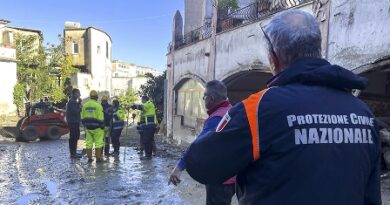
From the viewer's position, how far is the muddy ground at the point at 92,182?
6504 mm

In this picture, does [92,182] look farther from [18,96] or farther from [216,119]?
[18,96]

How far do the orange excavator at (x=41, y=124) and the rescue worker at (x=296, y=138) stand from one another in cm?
1539

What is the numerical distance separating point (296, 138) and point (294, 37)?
40 centimetres

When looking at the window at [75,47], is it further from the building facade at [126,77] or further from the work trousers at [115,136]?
the work trousers at [115,136]

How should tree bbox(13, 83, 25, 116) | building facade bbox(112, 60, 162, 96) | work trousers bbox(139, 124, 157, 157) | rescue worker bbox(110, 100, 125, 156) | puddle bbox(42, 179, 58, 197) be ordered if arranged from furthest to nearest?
building facade bbox(112, 60, 162, 96)
tree bbox(13, 83, 25, 116)
rescue worker bbox(110, 100, 125, 156)
work trousers bbox(139, 124, 157, 157)
puddle bbox(42, 179, 58, 197)

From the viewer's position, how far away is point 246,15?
1154 cm

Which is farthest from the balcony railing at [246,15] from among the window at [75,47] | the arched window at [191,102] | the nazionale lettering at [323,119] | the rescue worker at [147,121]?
the window at [75,47]

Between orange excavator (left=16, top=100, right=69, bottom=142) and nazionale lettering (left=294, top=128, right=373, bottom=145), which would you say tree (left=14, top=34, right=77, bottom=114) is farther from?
nazionale lettering (left=294, top=128, right=373, bottom=145)

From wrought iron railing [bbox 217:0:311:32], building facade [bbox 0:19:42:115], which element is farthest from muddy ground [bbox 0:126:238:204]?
building facade [bbox 0:19:42:115]

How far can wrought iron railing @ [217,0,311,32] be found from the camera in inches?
375

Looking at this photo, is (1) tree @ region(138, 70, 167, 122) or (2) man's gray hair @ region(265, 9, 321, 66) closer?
(2) man's gray hair @ region(265, 9, 321, 66)

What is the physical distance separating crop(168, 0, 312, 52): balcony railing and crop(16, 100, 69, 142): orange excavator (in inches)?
245

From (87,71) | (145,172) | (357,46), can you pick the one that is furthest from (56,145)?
(87,71)

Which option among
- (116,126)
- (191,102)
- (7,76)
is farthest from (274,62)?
(7,76)
